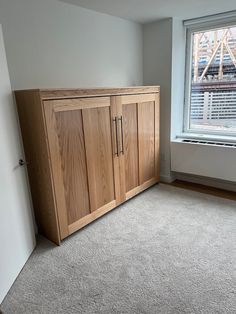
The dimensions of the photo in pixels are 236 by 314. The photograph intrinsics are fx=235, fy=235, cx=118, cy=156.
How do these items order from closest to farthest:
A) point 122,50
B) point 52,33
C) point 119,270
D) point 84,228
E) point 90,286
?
→ 1. point 90,286
2. point 119,270
3. point 52,33
4. point 84,228
5. point 122,50

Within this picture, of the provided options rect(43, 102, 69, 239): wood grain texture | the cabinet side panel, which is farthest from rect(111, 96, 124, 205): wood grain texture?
the cabinet side panel

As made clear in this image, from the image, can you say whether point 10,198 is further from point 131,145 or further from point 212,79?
point 212,79

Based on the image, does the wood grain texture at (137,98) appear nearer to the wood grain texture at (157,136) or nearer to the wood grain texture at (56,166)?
the wood grain texture at (157,136)

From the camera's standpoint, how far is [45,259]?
2.04 metres

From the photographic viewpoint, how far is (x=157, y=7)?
102 inches

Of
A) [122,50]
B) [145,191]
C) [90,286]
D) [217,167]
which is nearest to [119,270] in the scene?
[90,286]

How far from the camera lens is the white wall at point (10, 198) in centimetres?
170

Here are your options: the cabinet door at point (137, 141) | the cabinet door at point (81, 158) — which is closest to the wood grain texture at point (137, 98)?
the cabinet door at point (137, 141)

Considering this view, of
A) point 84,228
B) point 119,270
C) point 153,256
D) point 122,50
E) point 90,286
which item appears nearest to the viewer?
point 90,286

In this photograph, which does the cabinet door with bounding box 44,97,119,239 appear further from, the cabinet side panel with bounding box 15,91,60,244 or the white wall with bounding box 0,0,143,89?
the white wall with bounding box 0,0,143,89

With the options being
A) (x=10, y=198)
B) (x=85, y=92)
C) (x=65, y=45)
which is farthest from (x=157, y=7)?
(x=10, y=198)

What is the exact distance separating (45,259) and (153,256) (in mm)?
936

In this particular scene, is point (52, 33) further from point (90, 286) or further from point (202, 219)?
point (202, 219)

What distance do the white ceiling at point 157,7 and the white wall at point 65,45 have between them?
15 cm
